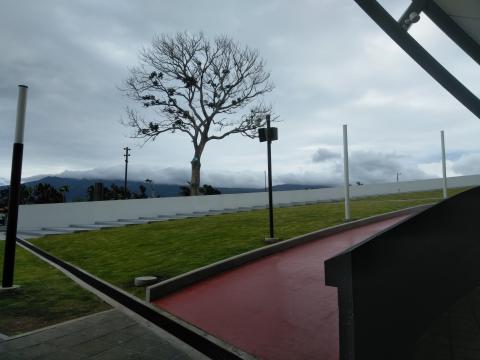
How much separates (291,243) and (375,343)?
5.64 m

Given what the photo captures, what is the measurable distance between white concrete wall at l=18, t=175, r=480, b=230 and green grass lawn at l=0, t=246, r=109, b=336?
42.2ft

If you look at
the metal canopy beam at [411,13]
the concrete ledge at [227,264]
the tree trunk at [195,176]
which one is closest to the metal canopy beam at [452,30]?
the metal canopy beam at [411,13]

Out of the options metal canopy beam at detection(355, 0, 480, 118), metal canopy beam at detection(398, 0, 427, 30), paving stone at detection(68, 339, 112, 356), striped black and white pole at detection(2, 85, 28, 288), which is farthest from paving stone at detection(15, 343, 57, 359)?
metal canopy beam at detection(398, 0, 427, 30)

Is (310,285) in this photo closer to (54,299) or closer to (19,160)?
(54,299)

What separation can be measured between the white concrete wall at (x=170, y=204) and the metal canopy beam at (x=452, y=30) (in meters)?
18.6

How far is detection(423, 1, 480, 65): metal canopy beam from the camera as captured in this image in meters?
5.22

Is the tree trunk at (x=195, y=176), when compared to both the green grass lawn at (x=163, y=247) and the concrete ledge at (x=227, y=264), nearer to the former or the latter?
the green grass lawn at (x=163, y=247)

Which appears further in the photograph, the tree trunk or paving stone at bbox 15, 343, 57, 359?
the tree trunk

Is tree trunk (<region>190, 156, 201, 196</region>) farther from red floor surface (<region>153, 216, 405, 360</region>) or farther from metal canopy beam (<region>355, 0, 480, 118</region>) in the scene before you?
metal canopy beam (<region>355, 0, 480, 118</region>)

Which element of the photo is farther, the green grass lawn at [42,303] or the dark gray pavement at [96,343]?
the green grass lawn at [42,303]

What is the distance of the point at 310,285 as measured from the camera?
16.9 ft

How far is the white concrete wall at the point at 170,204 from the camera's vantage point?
1862cm

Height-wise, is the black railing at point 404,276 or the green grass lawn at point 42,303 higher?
the black railing at point 404,276

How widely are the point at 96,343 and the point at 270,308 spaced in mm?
2084
